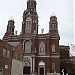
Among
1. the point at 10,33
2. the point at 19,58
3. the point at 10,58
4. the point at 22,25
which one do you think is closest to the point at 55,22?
the point at 22,25

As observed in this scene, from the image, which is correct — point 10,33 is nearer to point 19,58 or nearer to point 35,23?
point 35,23

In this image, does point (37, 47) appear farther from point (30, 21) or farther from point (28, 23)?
point (30, 21)

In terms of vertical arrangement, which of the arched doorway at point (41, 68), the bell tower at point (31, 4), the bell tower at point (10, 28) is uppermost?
the bell tower at point (31, 4)

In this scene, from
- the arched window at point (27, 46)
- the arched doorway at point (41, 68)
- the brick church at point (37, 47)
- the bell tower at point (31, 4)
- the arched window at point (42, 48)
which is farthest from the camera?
the bell tower at point (31, 4)

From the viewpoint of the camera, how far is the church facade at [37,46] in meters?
60.9

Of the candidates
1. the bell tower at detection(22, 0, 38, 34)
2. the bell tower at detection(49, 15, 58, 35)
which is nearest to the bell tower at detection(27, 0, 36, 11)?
the bell tower at detection(22, 0, 38, 34)

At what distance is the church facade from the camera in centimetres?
6094

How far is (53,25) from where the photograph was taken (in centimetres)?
6569

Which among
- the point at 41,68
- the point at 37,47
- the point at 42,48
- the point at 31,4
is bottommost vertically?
the point at 41,68

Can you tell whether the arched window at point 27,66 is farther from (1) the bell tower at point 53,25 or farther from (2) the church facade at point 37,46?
(1) the bell tower at point 53,25

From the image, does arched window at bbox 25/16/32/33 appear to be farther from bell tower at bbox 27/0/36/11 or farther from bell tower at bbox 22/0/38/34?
bell tower at bbox 27/0/36/11

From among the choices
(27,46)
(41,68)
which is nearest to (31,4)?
(27,46)

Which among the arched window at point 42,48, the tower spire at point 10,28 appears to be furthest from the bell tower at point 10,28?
the arched window at point 42,48

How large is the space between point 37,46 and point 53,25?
8319 mm
